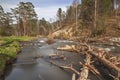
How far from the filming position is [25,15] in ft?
292

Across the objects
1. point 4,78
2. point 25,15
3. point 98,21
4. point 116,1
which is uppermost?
point 116,1

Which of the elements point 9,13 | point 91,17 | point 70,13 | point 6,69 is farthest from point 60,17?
point 6,69

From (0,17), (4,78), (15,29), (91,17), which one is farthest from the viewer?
(15,29)

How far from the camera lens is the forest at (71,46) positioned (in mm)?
15852

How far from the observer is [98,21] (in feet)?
165

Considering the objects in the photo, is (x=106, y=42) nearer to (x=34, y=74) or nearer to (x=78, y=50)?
(x=78, y=50)

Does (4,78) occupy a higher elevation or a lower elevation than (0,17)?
lower

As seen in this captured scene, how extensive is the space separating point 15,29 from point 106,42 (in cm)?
7770

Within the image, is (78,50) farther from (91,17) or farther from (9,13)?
(9,13)

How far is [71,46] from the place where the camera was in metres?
31.6

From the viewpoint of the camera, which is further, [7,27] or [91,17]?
[7,27]

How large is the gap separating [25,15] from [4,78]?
248 feet

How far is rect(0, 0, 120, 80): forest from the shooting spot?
52.0 feet

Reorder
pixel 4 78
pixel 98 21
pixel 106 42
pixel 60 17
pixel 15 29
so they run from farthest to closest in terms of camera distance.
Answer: pixel 60 17
pixel 15 29
pixel 98 21
pixel 106 42
pixel 4 78
